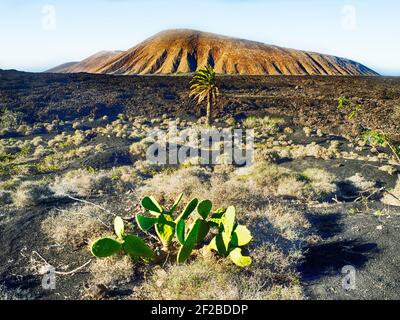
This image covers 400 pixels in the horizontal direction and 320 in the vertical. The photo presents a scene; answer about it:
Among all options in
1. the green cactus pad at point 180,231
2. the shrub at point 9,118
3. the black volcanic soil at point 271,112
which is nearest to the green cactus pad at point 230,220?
the green cactus pad at point 180,231

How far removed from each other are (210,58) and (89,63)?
35.3 meters

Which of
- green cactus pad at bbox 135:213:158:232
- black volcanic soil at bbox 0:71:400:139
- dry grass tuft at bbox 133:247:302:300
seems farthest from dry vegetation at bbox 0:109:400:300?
black volcanic soil at bbox 0:71:400:139

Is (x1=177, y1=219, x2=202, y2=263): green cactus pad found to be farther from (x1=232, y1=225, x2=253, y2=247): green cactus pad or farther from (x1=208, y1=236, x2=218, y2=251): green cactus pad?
(x1=232, y1=225, x2=253, y2=247): green cactus pad

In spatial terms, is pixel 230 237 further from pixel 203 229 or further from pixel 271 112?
pixel 271 112

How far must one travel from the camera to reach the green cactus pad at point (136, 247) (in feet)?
27.5

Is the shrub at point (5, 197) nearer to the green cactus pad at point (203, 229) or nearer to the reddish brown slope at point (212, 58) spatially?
the green cactus pad at point (203, 229)

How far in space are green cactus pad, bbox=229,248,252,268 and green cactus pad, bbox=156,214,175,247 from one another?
135cm

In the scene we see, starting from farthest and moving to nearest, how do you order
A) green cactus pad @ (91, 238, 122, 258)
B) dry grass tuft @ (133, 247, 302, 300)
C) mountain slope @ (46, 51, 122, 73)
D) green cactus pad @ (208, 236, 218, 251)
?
mountain slope @ (46, 51, 122, 73)
green cactus pad @ (208, 236, 218, 251)
green cactus pad @ (91, 238, 122, 258)
dry grass tuft @ (133, 247, 302, 300)

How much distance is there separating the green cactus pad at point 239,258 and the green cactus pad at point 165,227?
135 cm

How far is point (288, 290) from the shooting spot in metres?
7.78

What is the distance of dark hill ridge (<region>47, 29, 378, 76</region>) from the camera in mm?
91562

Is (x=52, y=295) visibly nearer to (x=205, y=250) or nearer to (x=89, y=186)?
(x=205, y=250)

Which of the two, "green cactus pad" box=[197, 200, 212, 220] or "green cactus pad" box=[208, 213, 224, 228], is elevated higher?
"green cactus pad" box=[197, 200, 212, 220]

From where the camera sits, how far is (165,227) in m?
8.90
